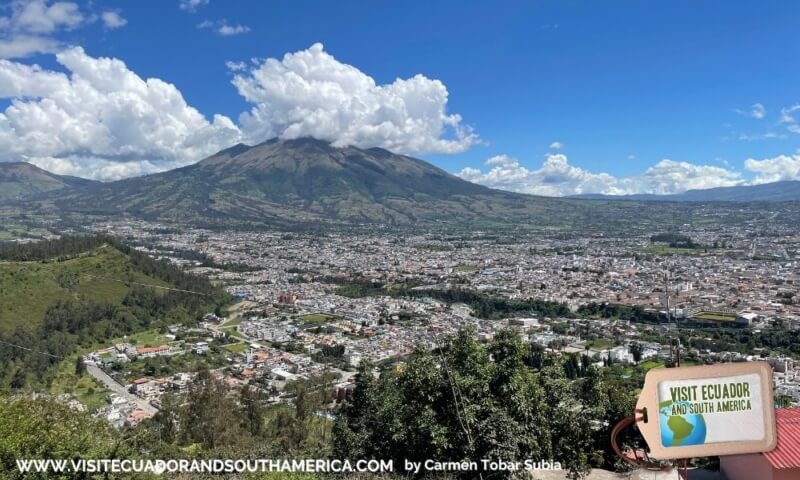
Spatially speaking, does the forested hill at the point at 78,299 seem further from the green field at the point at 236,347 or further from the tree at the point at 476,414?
the tree at the point at 476,414

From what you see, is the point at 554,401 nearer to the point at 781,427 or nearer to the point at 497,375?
the point at 497,375

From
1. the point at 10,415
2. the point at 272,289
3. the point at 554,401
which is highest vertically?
the point at 10,415

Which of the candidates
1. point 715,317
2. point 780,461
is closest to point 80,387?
point 780,461

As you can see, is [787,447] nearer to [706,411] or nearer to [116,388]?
[706,411]

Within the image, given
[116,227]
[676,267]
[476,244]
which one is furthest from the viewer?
[116,227]

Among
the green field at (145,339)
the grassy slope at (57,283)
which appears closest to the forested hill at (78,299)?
the grassy slope at (57,283)

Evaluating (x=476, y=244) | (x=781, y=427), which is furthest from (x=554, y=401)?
(x=476, y=244)

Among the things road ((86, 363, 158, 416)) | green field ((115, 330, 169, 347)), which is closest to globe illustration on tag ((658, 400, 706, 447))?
road ((86, 363, 158, 416))
